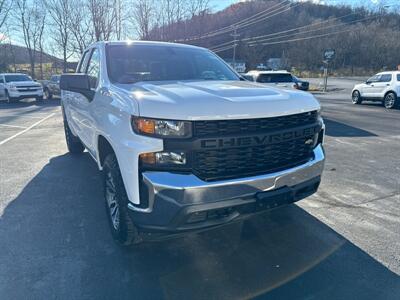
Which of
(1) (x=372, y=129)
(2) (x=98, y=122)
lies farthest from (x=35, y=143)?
(1) (x=372, y=129)

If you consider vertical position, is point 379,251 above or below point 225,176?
below

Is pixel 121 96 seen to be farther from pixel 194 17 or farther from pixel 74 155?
pixel 194 17

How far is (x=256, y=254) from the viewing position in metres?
3.03

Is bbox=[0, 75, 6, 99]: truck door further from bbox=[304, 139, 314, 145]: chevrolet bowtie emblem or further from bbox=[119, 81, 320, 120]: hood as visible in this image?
bbox=[304, 139, 314, 145]: chevrolet bowtie emblem

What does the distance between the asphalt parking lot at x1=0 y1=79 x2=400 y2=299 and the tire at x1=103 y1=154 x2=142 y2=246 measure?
0.19 metres

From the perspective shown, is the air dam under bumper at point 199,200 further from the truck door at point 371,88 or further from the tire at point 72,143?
the truck door at point 371,88

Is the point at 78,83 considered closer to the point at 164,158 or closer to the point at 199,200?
the point at 164,158

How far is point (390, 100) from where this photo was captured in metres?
15.7

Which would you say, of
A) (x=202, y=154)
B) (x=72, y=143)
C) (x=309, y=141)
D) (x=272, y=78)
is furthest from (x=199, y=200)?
(x=272, y=78)

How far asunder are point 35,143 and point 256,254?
686 cm

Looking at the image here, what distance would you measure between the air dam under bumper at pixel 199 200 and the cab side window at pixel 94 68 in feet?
6.07

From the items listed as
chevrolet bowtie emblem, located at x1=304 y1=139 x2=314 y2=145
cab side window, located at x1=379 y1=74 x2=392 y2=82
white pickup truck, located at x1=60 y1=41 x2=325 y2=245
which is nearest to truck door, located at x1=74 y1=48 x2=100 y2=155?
white pickup truck, located at x1=60 y1=41 x2=325 y2=245

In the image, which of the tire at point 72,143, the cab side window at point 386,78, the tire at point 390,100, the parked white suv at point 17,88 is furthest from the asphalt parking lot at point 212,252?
the parked white suv at point 17,88

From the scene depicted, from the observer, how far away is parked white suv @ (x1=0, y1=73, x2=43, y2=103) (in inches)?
768
